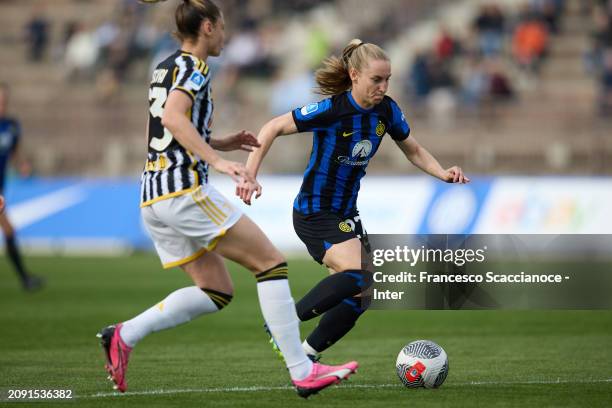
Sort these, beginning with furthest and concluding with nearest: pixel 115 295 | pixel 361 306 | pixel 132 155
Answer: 1. pixel 132 155
2. pixel 115 295
3. pixel 361 306

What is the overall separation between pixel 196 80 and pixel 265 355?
11.2 ft

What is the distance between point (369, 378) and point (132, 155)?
52.7 feet

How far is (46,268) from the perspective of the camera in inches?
721

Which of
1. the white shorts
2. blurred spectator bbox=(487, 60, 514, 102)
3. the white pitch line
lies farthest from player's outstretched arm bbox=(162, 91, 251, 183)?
blurred spectator bbox=(487, 60, 514, 102)

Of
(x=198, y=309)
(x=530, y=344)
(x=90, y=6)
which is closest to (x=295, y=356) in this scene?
(x=198, y=309)

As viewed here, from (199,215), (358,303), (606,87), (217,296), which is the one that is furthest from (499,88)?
(199,215)

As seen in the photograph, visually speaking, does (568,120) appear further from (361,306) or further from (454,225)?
(361,306)

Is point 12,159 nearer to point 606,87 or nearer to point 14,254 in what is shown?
point 14,254

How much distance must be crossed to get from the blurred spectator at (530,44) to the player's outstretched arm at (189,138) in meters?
19.7

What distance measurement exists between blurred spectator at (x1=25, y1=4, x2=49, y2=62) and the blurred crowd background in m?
0.04

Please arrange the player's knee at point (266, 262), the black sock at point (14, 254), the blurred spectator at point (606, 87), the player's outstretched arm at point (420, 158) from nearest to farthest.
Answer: the player's knee at point (266, 262) < the player's outstretched arm at point (420, 158) < the black sock at point (14, 254) < the blurred spectator at point (606, 87)

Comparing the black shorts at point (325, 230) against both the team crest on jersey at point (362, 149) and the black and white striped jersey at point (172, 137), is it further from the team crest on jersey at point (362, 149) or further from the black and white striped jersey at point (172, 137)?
the black and white striped jersey at point (172, 137)

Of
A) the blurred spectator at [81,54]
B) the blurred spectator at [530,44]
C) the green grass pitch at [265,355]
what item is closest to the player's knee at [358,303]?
the green grass pitch at [265,355]

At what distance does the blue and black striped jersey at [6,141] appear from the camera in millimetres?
14992
